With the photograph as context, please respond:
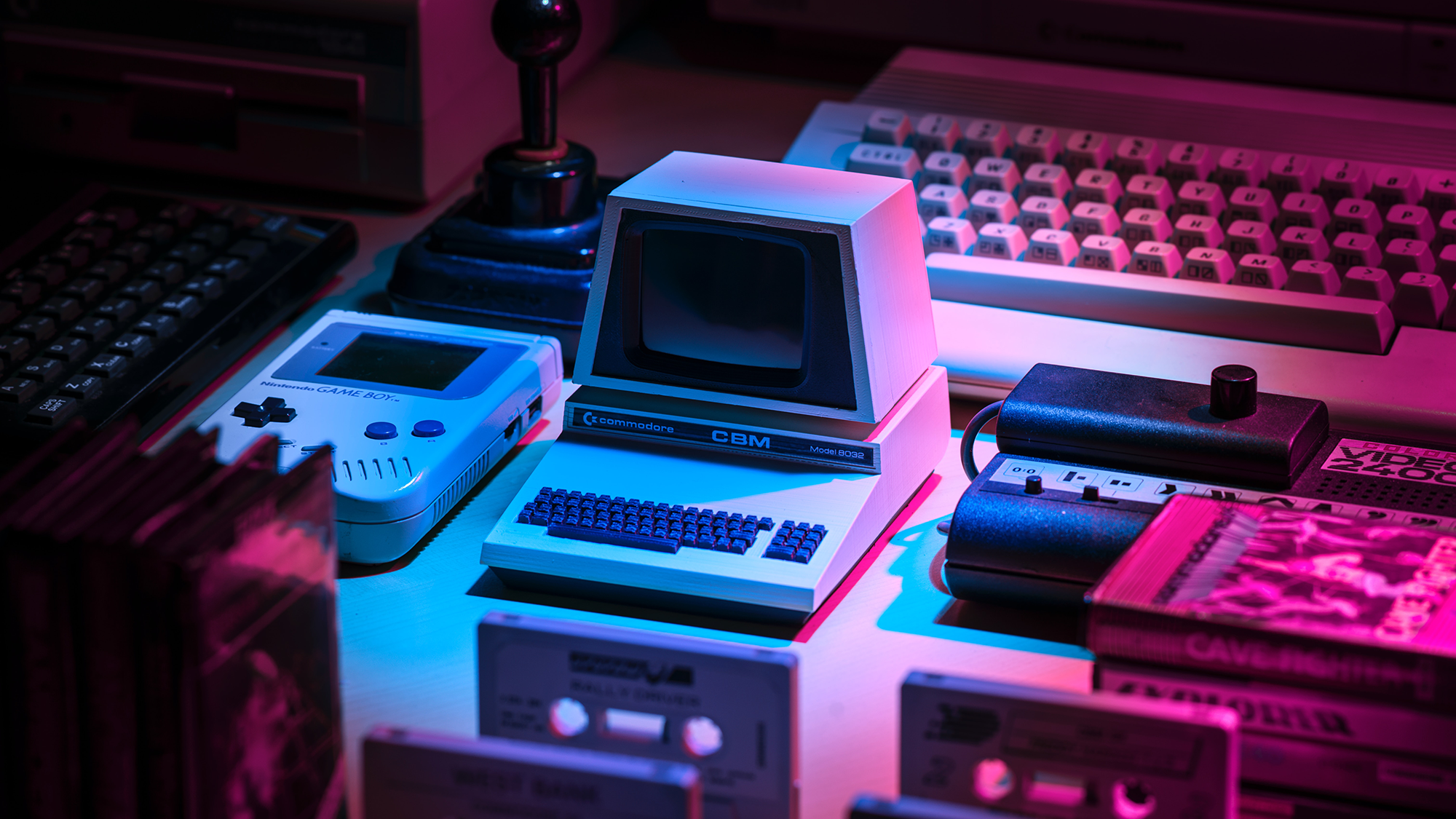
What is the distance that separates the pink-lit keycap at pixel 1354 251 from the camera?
3.71 feet

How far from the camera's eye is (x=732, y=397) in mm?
967

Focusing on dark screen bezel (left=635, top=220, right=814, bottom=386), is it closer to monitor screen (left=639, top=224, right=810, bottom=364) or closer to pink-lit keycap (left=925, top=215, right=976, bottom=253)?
monitor screen (left=639, top=224, right=810, bottom=364)

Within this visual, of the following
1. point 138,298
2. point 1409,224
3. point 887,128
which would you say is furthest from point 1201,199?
point 138,298

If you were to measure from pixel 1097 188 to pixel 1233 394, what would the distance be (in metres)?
0.32

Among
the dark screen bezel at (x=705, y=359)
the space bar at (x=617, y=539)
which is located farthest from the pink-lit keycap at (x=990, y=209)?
the space bar at (x=617, y=539)

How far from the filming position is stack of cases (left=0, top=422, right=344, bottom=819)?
0.64 metres

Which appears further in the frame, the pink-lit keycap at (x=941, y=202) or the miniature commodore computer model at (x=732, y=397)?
the pink-lit keycap at (x=941, y=202)

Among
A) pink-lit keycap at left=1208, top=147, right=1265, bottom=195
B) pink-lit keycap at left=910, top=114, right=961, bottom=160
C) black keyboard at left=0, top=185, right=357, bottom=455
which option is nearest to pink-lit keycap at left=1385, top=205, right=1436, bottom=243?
pink-lit keycap at left=1208, top=147, right=1265, bottom=195

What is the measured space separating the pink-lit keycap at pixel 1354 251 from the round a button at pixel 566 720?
66 centimetres

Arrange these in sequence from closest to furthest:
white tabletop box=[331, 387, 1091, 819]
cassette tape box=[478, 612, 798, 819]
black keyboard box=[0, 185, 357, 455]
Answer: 1. cassette tape box=[478, 612, 798, 819]
2. white tabletop box=[331, 387, 1091, 819]
3. black keyboard box=[0, 185, 357, 455]

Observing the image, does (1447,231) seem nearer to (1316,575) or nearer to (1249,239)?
(1249,239)

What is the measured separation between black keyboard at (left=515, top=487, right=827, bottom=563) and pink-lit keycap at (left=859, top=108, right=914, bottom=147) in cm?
48

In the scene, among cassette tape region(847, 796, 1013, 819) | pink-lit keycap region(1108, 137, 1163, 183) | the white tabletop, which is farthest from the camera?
pink-lit keycap region(1108, 137, 1163, 183)

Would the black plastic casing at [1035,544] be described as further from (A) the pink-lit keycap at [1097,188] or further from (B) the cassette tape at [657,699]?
(A) the pink-lit keycap at [1097,188]
